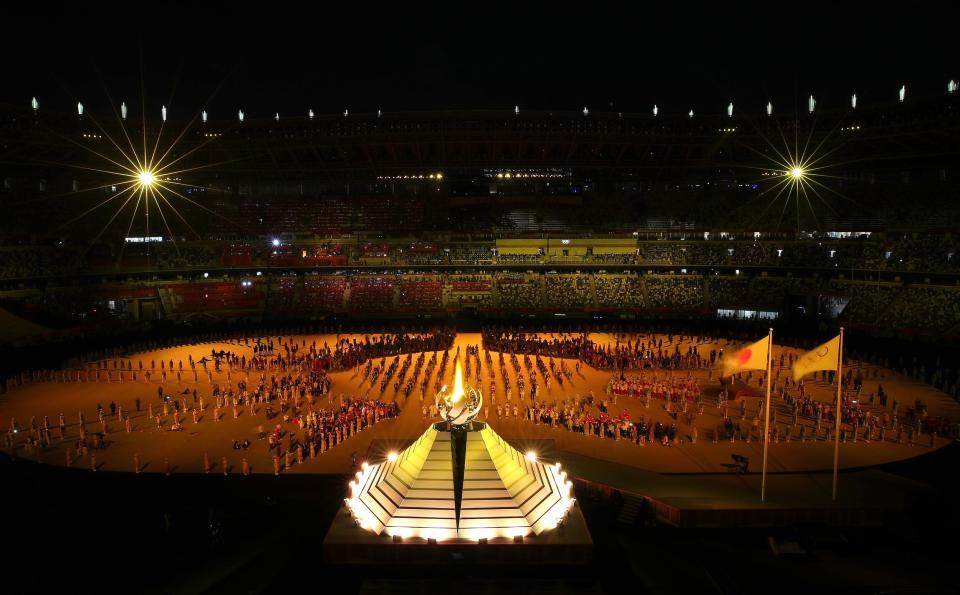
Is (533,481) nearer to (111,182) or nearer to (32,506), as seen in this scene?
(32,506)

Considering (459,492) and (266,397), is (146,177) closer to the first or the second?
(266,397)

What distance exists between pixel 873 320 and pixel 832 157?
1670cm

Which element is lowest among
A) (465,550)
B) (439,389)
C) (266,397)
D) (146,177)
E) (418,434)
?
(465,550)

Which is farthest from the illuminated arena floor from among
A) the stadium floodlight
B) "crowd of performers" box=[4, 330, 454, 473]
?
the stadium floodlight

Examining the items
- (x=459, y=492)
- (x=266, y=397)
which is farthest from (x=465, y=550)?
(x=266, y=397)

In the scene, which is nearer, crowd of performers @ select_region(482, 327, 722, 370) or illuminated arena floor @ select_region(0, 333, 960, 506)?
illuminated arena floor @ select_region(0, 333, 960, 506)

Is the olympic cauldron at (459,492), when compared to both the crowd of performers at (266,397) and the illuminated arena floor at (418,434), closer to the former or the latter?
the illuminated arena floor at (418,434)

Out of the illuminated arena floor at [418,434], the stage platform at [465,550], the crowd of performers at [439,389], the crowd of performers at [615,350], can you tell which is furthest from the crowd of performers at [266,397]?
the stage platform at [465,550]

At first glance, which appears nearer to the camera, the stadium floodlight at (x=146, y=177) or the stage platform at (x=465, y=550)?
the stage platform at (x=465, y=550)

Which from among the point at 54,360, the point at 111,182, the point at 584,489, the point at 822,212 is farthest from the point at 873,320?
the point at 111,182

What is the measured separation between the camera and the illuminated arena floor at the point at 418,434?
16.4 meters

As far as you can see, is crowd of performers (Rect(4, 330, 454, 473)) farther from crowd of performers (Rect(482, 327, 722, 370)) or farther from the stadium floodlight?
the stadium floodlight

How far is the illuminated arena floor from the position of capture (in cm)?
1636

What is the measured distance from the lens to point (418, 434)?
1942cm
